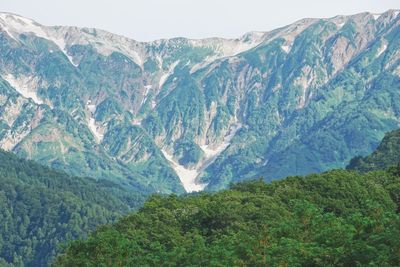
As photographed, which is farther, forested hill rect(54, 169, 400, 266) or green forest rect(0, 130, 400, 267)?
green forest rect(0, 130, 400, 267)

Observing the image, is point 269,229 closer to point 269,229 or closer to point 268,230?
point 269,229

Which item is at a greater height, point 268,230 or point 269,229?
point 268,230

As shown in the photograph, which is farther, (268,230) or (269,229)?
(269,229)

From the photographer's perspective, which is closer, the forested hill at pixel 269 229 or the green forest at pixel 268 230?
the forested hill at pixel 269 229

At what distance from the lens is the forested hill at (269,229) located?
91.4m

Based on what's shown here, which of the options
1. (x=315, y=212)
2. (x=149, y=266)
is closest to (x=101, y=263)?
(x=149, y=266)

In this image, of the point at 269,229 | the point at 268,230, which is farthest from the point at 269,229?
the point at 268,230

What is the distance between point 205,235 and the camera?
15250 centimetres

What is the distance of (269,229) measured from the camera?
11812cm

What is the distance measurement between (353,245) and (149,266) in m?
33.7

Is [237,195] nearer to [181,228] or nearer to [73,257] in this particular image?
[181,228]

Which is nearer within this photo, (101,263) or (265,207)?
(101,263)

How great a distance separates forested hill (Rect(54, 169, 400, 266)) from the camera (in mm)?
91375

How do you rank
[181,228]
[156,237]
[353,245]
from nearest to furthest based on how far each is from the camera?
1. [353,245]
2. [156,237]
3. [181,228]
